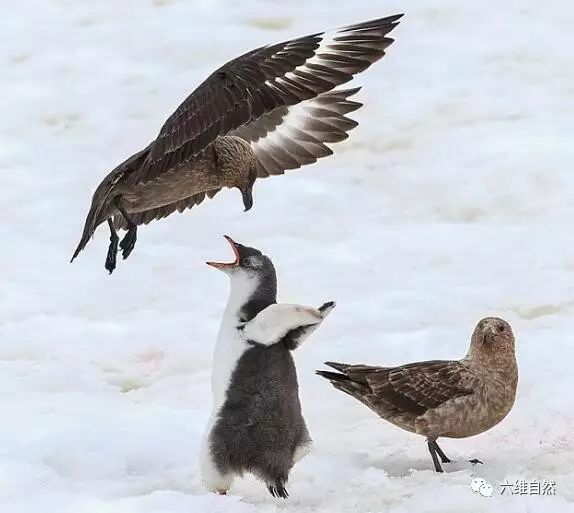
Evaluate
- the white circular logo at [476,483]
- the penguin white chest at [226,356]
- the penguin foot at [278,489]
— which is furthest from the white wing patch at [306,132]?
the white circular logo at [476,483]

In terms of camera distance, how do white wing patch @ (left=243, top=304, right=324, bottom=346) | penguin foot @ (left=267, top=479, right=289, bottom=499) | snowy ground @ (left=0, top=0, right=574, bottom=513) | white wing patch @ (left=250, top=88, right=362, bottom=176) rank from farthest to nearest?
white wing patch @ (left=250, top=88, right=362, bottom=176) < snowy ground @ (left=0, top=0, right=574, bottom=513) < penguin foot @ (left=267, top=479, right=289, bottom=499) < white wing patch @ (left=243, top=304, right=324, bottom=346)

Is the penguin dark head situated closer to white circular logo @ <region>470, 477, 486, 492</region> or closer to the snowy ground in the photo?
the snowy ground

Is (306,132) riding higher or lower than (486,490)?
higher

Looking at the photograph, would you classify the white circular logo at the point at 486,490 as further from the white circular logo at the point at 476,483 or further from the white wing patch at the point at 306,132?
the white wing patch at the point at 306,132

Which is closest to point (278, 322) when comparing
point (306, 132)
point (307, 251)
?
point (306, 132)

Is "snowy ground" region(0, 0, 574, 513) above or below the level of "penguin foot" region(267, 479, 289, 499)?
below

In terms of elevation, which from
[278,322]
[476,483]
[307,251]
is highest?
[278,322]

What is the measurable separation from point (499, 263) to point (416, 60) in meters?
3.26

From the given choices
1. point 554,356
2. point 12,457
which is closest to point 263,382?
point 12,457

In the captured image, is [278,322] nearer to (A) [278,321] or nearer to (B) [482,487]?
(A) [278,321]

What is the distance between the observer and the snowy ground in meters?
5.57

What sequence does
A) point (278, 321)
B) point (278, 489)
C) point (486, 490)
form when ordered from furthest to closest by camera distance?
1. point (278, 489)
2. point (278, 321)
3. point (486, 490)

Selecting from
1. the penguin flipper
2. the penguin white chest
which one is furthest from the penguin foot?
the penguin flipper

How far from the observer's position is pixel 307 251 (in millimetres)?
8414
